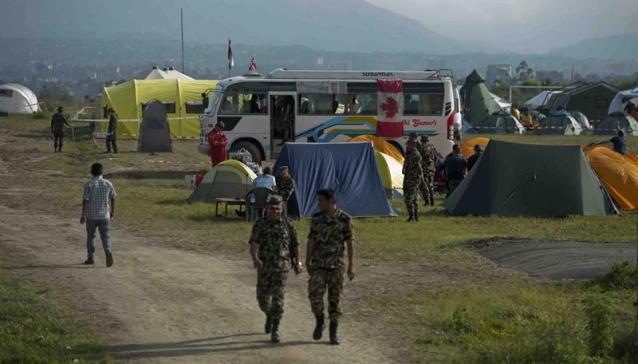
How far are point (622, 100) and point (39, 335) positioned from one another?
54044 mm

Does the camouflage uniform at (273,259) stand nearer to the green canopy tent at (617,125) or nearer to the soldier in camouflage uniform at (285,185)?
the soldier in camouflage uniform at (285,185)

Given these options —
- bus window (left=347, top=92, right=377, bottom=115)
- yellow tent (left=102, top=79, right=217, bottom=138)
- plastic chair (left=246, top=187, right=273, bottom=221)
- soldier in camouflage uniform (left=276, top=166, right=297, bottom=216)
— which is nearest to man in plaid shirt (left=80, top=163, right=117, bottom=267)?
plastic chair (left=246, top=187, right=273, bottom=221)

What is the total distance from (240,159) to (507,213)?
6.22 m

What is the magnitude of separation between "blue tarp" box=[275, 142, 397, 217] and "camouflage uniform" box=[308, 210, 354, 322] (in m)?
9.70

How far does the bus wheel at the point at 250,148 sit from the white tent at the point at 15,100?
37875mm

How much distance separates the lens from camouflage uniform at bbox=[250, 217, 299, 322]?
11195 millimetres

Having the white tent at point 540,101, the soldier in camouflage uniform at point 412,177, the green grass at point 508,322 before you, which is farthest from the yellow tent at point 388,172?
the white tent at point 540,101

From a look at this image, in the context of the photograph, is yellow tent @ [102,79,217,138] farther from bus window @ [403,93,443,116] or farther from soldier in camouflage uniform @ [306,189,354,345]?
soldier in camouflage uniform @ [306,189,354,345]

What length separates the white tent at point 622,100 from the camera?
60.9m

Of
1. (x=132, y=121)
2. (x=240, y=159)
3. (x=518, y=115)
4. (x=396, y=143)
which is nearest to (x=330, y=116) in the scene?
(x=396, y=143)

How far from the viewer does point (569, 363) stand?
1030 cm

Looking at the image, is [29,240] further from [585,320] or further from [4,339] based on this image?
[585,320]

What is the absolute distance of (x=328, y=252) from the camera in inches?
435

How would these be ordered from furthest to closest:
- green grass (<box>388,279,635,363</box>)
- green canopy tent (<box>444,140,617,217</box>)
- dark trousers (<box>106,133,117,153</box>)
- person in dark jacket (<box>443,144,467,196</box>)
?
dark trousers (<box>106,133,117,153</box>), person in dark jacket (<box>443,144,467,196</box>), green canopy tent (<box>444,140,617,217</box>), green grass (<box>388,279,635,363</box>)
